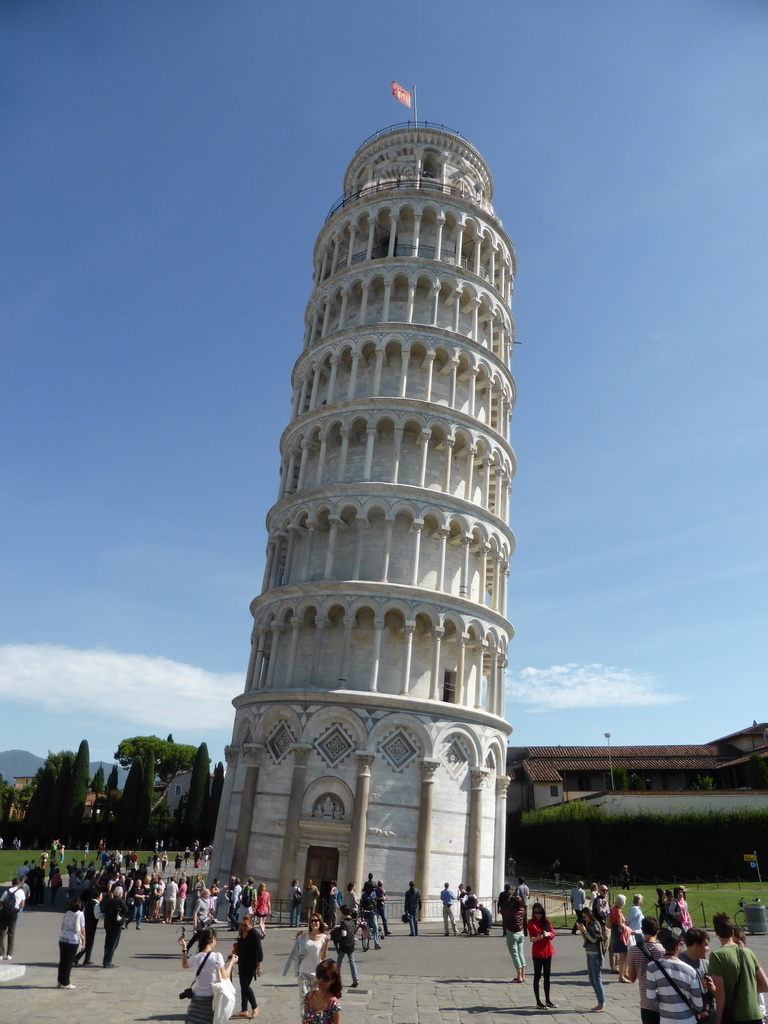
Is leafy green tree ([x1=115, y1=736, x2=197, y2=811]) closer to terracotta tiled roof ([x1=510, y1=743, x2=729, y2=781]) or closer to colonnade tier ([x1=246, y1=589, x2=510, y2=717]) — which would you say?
terracotta tiled roof ([x1=510, y1=743, x2=729, y2=781])

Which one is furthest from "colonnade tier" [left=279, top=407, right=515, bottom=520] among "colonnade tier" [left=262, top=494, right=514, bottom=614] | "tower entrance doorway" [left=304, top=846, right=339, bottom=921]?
"tower entrance doorway" [left=304, top=846, right=339, bottom=921]

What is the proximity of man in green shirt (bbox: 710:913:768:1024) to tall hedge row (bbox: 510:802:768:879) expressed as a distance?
40.3 metres

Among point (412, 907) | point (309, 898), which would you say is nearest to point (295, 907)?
point (309, 898)

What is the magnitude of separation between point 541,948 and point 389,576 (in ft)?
67.5

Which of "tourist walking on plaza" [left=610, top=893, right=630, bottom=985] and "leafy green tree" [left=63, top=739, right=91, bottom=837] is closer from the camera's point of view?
"tourist walking on plaza" [left=610, top=893, right=630, bottom=985]

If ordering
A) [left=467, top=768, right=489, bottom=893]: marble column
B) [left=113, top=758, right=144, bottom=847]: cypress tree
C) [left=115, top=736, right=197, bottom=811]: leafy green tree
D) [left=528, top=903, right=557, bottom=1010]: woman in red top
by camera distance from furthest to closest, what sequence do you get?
1. [left=115, top=736, right=197, bottom=811]: leafy green tree
2. [left=113, top=758, right=144, bottom=847]: cypress tree
3. [left=467, top=768, right=489, bottom=893]: marble column
4. [left=528, top=903, right=557, bottom=1010]: woman in red top

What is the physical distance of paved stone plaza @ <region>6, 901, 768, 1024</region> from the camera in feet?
43.5

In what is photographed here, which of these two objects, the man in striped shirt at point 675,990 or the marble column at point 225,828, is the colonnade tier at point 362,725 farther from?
the man in striped shirt at point 675,990

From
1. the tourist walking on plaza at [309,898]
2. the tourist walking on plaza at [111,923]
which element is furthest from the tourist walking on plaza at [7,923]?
the tourist walking on plaza at [309,898]

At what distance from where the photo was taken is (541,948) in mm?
13969

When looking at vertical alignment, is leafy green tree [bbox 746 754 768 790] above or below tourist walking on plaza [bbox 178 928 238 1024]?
above

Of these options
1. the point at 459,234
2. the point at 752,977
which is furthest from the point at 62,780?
the point at 752,977

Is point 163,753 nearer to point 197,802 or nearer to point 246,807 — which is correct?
point 197,802

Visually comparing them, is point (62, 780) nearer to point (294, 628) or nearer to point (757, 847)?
point (294, 628)
